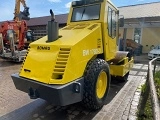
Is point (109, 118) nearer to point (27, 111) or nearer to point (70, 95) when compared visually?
point (70, 95)

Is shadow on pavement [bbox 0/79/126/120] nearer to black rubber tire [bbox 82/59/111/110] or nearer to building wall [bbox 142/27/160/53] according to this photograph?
black rubber tire [bbox 82/59/111/110]

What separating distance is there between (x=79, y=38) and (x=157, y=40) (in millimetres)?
16381

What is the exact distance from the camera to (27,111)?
4.32m

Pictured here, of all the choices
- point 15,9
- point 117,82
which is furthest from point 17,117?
point 15,9

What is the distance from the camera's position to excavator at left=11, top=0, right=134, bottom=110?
3396 mm

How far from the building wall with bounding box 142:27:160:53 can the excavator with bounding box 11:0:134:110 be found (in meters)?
14.8

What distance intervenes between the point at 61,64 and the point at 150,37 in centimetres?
1696

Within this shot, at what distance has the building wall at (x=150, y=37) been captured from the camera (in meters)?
18.0

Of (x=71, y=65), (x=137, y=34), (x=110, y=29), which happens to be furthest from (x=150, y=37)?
(x=71, y=65)

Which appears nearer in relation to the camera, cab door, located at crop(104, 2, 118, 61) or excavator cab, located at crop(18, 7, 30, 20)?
cab door, located at crop(104, 2, 118, 61)

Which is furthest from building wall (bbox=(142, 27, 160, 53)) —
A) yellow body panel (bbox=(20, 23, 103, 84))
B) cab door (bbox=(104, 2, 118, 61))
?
yellow body panel (bbox=(20, 23, 103, 84))

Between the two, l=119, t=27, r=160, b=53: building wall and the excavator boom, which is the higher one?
the excavator boom

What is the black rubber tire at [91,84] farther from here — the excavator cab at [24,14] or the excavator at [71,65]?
the excavator cab at [24,14]

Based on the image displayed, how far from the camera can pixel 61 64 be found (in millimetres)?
3486
